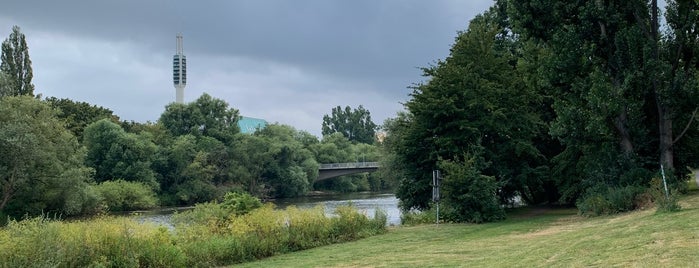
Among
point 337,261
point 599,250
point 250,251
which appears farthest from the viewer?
point 250,251

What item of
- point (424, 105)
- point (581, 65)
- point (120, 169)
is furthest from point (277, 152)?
point (581, 65)

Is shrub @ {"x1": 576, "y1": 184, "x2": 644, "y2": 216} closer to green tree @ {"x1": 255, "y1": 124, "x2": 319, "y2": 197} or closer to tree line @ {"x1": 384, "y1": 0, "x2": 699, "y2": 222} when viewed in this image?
tree line @ {"x1": 384, "y1": 0, "x2": 699, "y2": 222}

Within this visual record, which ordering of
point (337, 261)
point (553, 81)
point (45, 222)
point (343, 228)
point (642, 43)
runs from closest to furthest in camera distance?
point (45, 222) → point (337, 261) → point (343, 228) → point (642, 43) → point (553, 81)

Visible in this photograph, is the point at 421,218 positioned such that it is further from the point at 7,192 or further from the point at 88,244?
A: the point at 7,192

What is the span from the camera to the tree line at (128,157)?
43812 millimetres

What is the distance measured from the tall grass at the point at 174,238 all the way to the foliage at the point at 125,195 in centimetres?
3976

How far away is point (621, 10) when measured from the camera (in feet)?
84.3

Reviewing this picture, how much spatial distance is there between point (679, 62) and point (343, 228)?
16.0 metres

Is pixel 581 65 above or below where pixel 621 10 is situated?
below

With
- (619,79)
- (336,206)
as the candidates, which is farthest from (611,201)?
(336,206)

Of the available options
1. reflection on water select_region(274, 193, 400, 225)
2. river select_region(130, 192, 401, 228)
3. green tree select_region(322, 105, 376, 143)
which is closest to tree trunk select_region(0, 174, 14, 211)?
river select_region(130, 192, 401, 228)

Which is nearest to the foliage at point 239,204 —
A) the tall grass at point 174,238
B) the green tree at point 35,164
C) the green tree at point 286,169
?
the tall grass at point 174,238

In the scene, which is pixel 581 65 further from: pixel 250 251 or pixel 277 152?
pixel 277 152

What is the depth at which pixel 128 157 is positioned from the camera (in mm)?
66500
